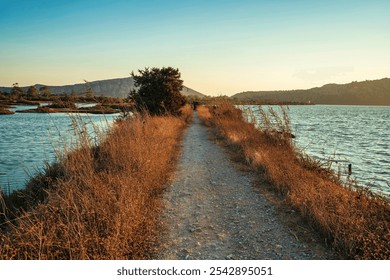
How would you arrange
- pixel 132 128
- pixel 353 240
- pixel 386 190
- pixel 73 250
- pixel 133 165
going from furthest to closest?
pixel 132 128, pixel 386 190, pixel 133 165, pixel 353 240, pixel 73 250

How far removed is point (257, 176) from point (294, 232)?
3.49 metres

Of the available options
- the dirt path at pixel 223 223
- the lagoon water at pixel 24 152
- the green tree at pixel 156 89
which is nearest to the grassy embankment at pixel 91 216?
the dirt path at pixel 223 223

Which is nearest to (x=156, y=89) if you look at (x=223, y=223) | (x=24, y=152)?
(x=24, y=152)

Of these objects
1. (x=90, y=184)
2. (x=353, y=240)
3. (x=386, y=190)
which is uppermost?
(x=90, y=184)

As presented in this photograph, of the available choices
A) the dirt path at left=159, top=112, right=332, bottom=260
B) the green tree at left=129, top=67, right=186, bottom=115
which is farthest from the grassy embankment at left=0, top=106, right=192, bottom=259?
the green tree at left=129, top=67, right=186, bottom=115

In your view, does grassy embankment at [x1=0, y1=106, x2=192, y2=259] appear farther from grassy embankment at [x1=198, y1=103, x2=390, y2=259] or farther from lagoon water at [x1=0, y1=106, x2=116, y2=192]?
grassy embankment at [x1=198, y1=103, x2=390, y2=259]

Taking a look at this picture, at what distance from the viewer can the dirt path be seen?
13.8 feet

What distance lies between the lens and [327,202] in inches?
212

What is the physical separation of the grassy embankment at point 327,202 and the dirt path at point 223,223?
41cm

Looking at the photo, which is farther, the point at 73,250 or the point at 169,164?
the point at 169,164

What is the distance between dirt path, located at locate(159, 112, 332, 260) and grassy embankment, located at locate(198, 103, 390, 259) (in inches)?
16.1
